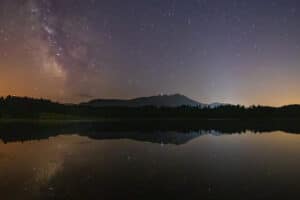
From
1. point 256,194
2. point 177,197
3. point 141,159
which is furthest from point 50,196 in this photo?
point 141,159

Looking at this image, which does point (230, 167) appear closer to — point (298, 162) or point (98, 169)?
point (298, 162)

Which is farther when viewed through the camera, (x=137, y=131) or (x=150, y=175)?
(x=137, y=131)

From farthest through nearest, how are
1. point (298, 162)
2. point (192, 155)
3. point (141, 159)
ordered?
point (192, 155) < point (141, 159) < point (298, 162)

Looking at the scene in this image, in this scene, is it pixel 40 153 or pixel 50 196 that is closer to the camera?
pixel 50 196

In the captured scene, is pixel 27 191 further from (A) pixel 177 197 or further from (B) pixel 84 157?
(B) pixel 84 157

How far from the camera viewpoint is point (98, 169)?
27719 millimetres

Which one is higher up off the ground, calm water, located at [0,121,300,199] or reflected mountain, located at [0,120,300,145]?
reflected mountain, located at [0,120,300,145]

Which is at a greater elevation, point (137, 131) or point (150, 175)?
point (137, 131)

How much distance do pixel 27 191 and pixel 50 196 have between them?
7.22 ft

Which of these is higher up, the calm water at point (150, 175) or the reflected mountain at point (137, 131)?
the reflected mountain at point (137, 131)

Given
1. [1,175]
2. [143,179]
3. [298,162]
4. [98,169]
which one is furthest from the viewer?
[298,162]

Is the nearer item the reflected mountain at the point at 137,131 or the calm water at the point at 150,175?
the calm water at the point at 150,175

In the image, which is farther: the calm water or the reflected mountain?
the reflected mountain

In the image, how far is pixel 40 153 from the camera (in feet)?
128
